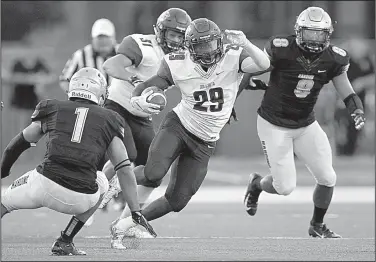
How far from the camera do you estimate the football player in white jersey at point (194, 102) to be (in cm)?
699

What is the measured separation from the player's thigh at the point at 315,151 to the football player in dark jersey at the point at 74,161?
80.1 inches

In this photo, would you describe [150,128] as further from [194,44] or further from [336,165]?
[336,165]

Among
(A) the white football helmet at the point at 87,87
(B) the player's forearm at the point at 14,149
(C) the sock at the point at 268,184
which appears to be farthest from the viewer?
(C) the sock at the point at 268,184

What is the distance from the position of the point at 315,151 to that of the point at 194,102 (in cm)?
116

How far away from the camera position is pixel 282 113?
307 inches

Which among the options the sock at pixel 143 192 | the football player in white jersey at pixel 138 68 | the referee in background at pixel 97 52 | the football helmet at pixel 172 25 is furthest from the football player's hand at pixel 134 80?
the referee in background at pixel 97 52

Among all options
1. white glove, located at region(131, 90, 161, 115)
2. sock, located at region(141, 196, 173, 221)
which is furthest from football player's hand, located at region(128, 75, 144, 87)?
sock, located at region(141, 196, 173, 221)

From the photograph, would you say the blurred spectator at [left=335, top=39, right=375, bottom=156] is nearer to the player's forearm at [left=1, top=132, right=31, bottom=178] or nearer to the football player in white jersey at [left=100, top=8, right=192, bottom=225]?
the football player in white jersey at [left=100, top=8, right=192, bottom=225]

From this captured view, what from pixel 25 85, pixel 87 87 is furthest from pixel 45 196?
pixel 25 85

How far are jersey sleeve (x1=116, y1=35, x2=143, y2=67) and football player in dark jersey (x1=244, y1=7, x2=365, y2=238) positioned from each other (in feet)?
2.91

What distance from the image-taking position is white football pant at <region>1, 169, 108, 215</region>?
5949 mm

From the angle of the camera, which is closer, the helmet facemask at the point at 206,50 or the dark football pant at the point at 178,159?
the helmet facemask at the point at 206,50

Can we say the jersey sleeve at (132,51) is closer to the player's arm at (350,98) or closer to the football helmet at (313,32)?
the football helmet at (313,32)

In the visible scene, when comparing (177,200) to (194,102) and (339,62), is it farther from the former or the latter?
(339,62)
